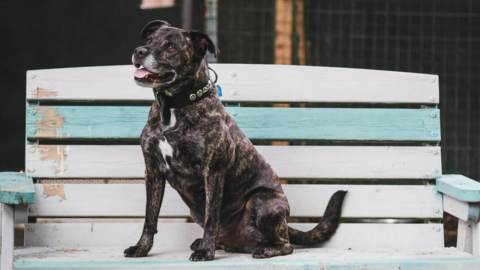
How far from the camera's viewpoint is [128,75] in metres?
3.97

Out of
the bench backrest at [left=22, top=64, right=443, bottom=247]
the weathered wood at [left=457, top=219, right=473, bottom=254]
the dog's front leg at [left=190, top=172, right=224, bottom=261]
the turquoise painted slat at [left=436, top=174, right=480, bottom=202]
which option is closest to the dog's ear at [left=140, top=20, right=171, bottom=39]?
the bench backrest at [left=22, top=64, right=443, bottom=247]

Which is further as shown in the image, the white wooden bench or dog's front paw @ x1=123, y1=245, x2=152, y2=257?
the white wooden bench

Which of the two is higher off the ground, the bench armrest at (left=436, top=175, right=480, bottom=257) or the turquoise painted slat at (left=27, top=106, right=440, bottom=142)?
the turquoise painted slat at (left=27, top=106, right=440, bottom=142)

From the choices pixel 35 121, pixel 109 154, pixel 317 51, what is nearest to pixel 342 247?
pixel 109 154

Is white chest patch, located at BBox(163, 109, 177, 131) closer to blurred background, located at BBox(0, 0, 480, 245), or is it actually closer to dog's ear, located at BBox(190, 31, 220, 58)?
dog's ear, located at BBox(190, 31, 220, 58)

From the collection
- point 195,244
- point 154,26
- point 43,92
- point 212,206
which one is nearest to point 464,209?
point 212,206

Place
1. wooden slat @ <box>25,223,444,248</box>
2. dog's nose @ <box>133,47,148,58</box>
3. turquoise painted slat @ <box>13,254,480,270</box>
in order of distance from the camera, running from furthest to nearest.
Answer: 1. wooden slat @ <box>25,223,444,248</box>
2. dog's nose @ <box>133,47,148,58</box>
3. turquoise painted slat @ <box>13,254,480,270</box>

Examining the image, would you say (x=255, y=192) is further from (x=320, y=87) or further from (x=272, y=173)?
(x=320, y=87)

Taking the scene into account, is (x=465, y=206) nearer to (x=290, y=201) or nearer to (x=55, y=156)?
(x=290, y=201)

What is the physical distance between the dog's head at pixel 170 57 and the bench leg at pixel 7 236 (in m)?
0.71

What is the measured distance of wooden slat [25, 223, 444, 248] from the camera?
3.88 metres

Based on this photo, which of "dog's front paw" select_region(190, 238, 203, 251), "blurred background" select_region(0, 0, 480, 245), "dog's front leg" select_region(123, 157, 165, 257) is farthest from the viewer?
"blurred background" select_region(0, 0, 480, 245)

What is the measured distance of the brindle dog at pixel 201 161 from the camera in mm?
3396

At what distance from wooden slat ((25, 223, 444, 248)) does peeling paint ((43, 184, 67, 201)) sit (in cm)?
14
